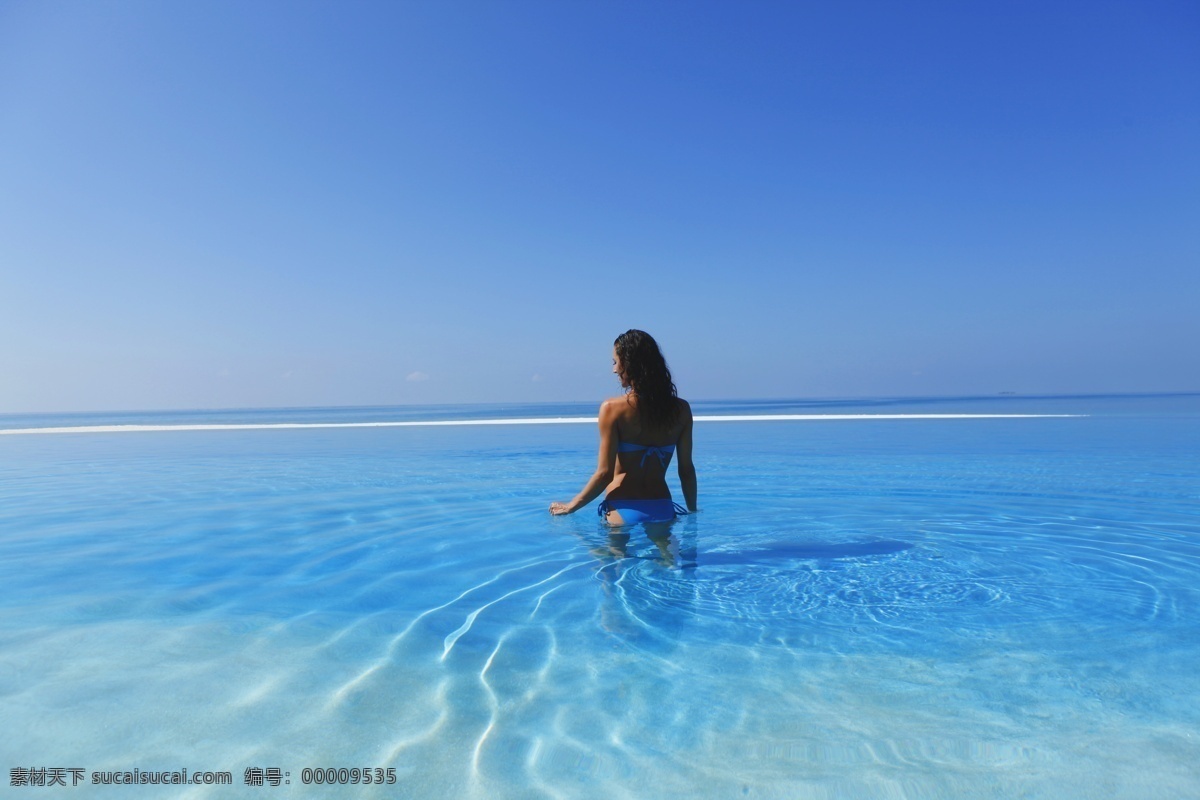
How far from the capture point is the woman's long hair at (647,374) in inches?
202

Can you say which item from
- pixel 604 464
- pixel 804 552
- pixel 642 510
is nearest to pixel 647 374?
pixel 604 464

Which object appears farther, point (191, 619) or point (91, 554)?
point (91, 554)

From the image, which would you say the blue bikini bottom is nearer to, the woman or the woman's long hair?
the woman

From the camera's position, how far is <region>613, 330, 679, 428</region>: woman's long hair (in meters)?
5.12

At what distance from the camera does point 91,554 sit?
220 inches

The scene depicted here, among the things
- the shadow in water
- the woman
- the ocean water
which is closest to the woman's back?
the woman

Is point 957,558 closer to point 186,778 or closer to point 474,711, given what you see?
point 474,711

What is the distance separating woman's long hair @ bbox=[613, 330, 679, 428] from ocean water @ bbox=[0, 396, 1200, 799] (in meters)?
1.00

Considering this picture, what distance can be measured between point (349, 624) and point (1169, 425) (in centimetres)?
2570

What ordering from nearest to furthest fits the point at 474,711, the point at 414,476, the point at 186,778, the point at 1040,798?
the point at 1040,798, the point at 186,778, the point at 474,711, the point at 414,476

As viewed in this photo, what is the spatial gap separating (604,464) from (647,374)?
2.48ft

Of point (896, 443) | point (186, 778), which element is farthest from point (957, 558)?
point (896, 443)

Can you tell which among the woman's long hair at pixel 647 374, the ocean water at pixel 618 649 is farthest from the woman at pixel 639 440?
the ocean water at pixel 618 649

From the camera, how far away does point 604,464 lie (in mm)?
5215
